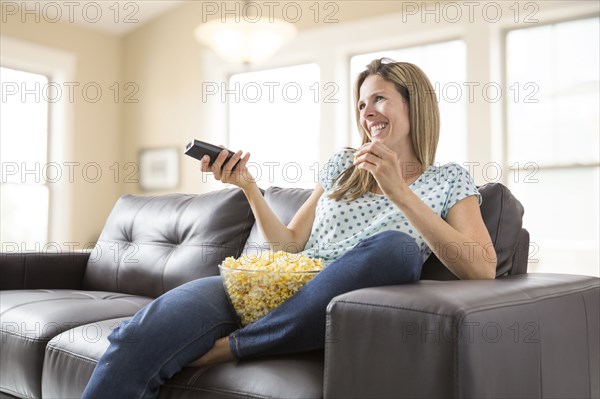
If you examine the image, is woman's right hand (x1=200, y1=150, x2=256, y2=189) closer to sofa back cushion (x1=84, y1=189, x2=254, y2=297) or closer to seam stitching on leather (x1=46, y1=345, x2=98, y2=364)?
sofa back cushion (x1=84, y1=189, x2=254, y2=297)

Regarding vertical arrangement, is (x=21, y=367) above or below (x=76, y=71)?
below

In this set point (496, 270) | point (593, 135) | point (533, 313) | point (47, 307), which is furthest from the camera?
point (593, 135)

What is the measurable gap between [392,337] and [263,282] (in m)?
0.38

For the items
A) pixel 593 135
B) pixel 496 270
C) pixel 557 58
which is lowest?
pixel 496 270

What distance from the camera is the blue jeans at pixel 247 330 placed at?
131cm

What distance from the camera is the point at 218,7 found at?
4949 millimetres

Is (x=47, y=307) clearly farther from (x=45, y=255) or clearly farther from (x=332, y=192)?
(x=332, y=192)

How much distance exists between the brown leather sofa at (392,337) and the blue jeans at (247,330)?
0.13 ft

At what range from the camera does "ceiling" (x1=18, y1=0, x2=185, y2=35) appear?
190 inches

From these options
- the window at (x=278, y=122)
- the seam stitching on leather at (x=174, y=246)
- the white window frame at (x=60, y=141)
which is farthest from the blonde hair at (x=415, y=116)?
the white window frame at (x=60, y=141)

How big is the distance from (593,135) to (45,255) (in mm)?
2859

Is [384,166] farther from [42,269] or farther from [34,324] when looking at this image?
[42,269]

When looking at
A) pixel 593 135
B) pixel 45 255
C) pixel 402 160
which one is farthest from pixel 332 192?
pixel 593 135

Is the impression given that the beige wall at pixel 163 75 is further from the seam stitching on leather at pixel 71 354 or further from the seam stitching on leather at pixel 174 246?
the seam stitching on leather at pixel 71 354
